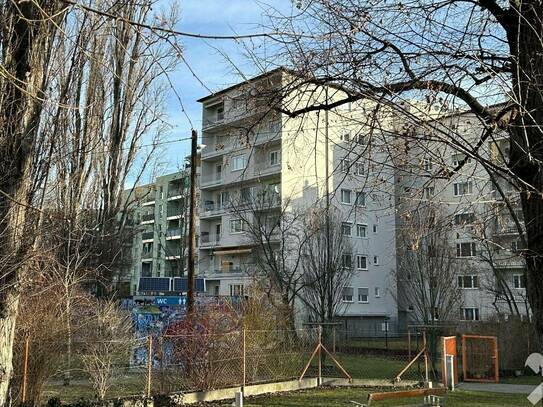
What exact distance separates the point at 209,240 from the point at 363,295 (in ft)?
46.7

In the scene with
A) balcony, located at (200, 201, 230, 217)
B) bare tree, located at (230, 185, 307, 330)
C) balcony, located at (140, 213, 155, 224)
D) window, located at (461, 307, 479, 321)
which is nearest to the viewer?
bare tree, located at (230, 185, 307, 330)

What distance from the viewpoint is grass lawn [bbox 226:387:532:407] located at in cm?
1350

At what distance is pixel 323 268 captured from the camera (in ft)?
104

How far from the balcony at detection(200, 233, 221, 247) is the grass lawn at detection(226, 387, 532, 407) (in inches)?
1392

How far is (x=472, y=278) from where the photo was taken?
38625mm

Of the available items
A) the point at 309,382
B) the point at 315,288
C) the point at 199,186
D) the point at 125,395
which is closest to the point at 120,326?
the point at 125,395

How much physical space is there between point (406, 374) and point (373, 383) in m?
2.41

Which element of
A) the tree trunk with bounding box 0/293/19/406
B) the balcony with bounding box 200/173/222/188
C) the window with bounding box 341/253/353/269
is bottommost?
the tree trunk with bounding box 0/293/19/406

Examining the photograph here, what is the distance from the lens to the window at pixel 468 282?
37.2 meters

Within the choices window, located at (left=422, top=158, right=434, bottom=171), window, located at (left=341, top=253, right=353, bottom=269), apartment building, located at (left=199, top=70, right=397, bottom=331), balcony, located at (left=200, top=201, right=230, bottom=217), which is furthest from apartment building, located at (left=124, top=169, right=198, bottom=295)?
window, located at (left=422, top=158, right=434, bottom=171)

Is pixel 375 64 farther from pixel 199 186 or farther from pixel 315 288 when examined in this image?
pixel 199 186

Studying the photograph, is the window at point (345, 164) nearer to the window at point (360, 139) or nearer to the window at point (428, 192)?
the window at point (360, 139)

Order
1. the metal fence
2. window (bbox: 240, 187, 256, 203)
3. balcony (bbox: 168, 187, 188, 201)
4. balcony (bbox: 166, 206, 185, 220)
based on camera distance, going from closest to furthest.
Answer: the metal fence < window (bbox: 240, 187, 256, 203) < balcony (bbox: 168, 187, 188, 201) < balcony (bbox: 166, 206, 185, 220)

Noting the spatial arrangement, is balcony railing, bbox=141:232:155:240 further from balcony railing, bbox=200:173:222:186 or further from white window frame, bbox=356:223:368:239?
white window frame, bbox=356:223:368:239
